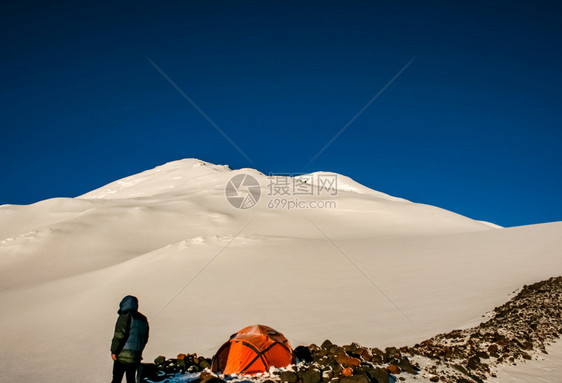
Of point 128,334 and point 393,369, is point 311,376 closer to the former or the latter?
point 393,369

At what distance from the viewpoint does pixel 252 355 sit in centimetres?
731

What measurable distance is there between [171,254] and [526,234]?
70.0 ft

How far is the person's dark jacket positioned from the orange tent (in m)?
2.26

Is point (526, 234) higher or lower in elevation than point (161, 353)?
higher

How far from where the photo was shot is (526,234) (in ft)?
67.9

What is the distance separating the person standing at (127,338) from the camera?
219 inches

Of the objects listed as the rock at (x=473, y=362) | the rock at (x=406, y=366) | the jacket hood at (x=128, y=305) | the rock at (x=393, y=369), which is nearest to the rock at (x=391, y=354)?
the rock at (x=406, y=366)

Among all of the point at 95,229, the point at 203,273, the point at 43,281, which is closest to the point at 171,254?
the point at 203,273

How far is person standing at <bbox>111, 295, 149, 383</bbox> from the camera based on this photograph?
555cm

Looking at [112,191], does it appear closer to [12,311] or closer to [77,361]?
[12,311]

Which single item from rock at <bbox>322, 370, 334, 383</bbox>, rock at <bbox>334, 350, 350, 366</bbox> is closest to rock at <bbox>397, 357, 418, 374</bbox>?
rock at <bbox>334, 350, 350, 366</bbox>

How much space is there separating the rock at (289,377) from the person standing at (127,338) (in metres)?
2.63

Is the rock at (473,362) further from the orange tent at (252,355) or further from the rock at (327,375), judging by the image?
the orange tent at (252,355)

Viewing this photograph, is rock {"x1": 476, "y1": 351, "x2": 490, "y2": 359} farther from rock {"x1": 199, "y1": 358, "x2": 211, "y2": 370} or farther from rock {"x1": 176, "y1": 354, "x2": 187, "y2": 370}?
rock {"x1": 176, "y1": 354, "x2": 187, "y2": 370}
